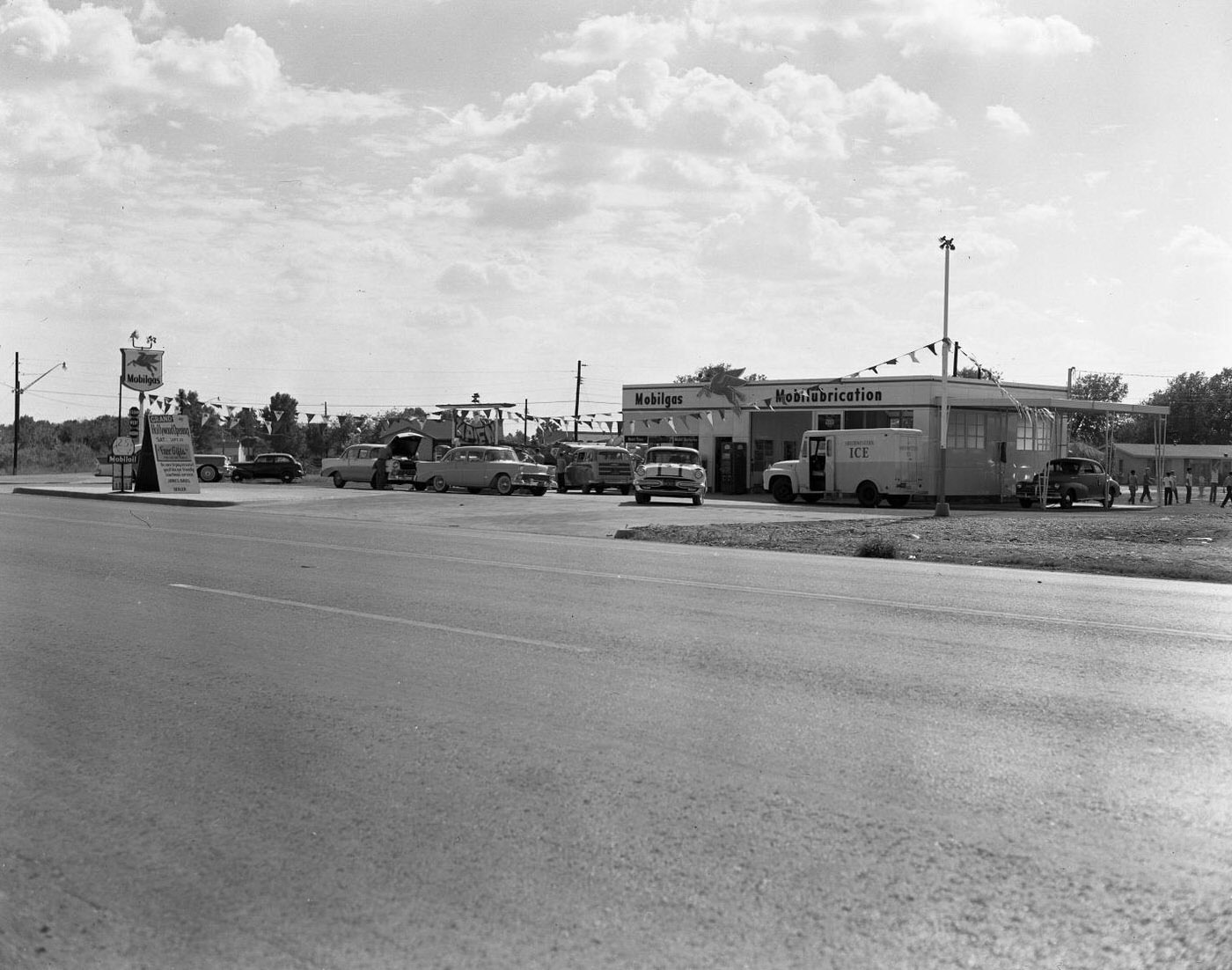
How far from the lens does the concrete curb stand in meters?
30.3

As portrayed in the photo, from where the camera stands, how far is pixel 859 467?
38.1 m

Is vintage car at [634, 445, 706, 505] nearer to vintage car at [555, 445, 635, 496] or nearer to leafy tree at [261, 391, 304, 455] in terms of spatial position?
vintage car at [555, 445, 635, 496]

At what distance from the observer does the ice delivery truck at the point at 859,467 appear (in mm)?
37312

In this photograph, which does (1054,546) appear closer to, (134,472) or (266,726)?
(266,726)

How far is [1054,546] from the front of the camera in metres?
18.3

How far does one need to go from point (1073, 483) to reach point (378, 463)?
2506 cm

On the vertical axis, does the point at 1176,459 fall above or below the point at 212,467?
above

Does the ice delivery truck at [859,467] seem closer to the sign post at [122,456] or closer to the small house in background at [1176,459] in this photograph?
the sign post at [122,456]

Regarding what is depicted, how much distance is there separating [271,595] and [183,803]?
6372 mm

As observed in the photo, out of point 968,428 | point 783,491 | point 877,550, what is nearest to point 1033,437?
point 968,428

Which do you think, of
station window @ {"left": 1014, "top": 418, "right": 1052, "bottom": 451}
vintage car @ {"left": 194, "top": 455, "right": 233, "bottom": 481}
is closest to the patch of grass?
station window @ {"left": 1014, "top": 418, "right": 1052, "bottom": 451}

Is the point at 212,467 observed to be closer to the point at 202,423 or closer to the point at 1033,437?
the point at 1033,437

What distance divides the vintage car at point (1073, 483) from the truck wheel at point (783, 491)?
7.22 m

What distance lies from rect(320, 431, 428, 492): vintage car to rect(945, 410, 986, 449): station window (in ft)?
62.5
